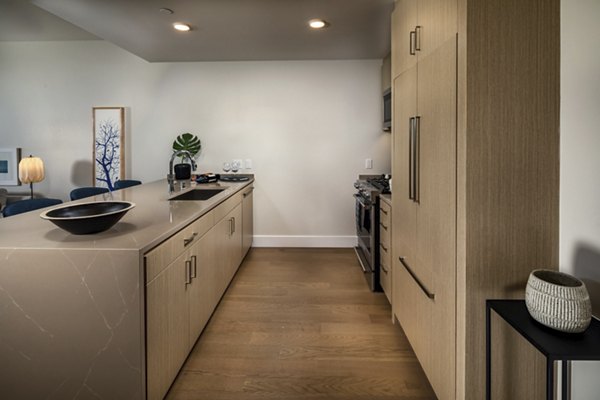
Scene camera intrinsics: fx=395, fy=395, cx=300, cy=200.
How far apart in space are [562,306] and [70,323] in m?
1.76

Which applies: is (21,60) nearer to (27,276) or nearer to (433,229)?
(27,276)

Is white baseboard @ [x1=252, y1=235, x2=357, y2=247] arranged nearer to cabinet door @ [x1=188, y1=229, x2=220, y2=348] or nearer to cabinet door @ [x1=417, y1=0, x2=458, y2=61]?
cabinet door @ [x1=188, y1=229, x2=220, y2=348]

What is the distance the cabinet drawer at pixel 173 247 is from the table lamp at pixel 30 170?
10.7 feet

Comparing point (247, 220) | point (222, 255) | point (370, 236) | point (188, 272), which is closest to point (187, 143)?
point (247, 220)

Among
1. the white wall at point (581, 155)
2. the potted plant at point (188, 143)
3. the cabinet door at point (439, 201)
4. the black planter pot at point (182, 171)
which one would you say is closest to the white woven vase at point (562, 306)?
the white wall at point (581, 155)

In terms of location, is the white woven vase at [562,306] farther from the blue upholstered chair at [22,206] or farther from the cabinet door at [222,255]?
the blue upholstered chair at [22,206]

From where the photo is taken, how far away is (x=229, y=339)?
264 cm

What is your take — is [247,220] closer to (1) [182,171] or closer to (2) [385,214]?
(1) [182,171]

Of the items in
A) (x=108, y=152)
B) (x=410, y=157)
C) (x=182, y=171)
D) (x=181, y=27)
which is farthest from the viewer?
(x=108, y=152)

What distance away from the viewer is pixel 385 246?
3205 millimetres

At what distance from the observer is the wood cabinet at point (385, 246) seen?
3.04 metres

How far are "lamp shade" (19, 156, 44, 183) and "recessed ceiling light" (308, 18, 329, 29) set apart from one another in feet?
11.9

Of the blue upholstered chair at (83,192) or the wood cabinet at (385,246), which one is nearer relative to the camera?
the wood cabinet at (385,246)

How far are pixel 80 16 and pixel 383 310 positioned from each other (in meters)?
3.47
